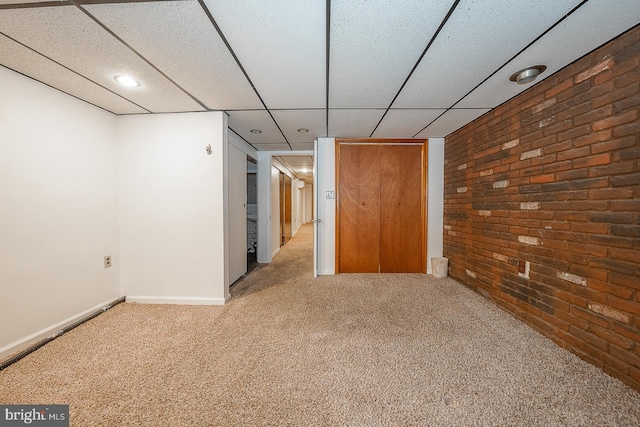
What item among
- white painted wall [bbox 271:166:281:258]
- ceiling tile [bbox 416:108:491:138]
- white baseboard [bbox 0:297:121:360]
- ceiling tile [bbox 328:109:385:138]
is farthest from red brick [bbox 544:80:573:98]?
white baseboard [bbox 0:297:121:360]

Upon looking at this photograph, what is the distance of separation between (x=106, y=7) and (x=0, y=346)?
2524 mm

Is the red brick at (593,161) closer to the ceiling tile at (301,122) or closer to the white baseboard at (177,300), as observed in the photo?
the ceiling tile at (301,122)

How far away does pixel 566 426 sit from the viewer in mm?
1111

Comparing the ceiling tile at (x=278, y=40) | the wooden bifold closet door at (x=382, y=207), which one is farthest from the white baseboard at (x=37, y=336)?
the wooden bifold closet door at (x=382, y=207)

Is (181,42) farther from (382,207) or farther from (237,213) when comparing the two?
(382,207)

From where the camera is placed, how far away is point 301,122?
2.92 m

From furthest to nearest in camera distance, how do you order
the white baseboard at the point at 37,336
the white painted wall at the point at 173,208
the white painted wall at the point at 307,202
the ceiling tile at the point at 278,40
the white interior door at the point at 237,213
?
the white painted wall at the point at 307,202 < the white interior door at the point at 237,213 < the white painted wall at the point at 173,208 < the white baseboard at the point at 37,336 < the ceiling tile at the point at 278,40

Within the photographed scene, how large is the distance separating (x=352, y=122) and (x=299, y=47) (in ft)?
5.03

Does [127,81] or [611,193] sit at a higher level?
[127,81]

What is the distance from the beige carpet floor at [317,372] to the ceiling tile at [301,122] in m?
2.30

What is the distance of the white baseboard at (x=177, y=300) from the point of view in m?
Answer: 2.58

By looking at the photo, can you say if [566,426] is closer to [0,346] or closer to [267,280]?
[267,280]

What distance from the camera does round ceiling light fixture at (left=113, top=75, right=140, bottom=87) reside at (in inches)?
72.6

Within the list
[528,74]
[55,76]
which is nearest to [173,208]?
[55,76]
